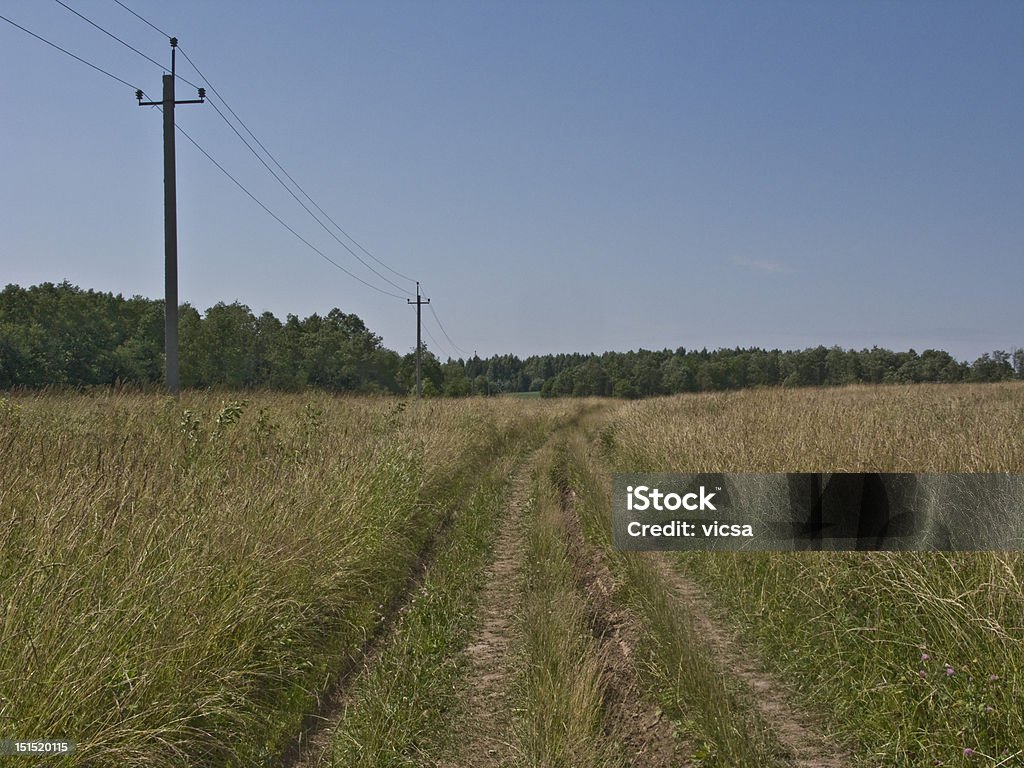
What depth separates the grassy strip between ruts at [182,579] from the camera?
3963mm

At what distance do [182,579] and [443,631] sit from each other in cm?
221

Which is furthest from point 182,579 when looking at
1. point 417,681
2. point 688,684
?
point 688,684

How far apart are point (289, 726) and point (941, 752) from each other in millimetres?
3830

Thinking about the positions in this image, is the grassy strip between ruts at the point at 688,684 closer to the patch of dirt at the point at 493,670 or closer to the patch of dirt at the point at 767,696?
the patch of dirt at the point at 767,696

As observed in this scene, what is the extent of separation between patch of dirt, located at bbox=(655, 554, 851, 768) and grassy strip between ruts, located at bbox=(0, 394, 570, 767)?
2.96 metres

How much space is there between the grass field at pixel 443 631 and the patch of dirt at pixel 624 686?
2cm

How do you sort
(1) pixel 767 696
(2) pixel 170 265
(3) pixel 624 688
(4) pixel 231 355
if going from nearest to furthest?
(1) pixel 767 696
(3) pixel 624 688
(2) pixel 170 265
(4) pixel 231 355

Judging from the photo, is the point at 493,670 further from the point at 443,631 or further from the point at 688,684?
the point at 688,684

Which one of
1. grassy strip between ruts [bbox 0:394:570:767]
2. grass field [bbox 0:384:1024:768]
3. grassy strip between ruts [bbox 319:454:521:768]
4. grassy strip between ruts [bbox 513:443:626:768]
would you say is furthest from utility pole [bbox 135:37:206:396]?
grassy strip between ruts [bbox 513:443:626:768]

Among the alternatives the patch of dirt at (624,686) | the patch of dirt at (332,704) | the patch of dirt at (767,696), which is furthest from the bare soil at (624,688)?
the patch of dirt at (332,704)

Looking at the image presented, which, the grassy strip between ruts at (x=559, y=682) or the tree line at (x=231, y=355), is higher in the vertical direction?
the tree line at (x=231, y=355)

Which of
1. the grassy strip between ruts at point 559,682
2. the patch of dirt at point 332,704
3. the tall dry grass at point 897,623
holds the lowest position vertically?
the patch of dirt at point 332,704

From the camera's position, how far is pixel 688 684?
494 centimetres

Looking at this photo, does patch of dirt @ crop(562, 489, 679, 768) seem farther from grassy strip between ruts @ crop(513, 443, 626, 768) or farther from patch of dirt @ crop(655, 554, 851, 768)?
patch of dirt @ crop(655, 554, 851, 768)
